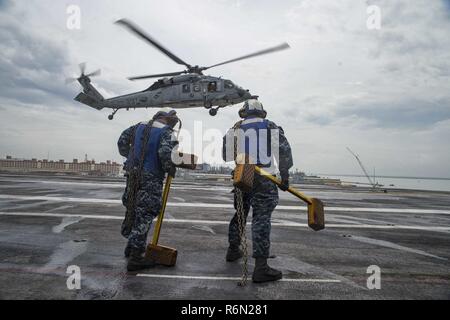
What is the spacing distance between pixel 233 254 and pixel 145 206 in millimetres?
1329

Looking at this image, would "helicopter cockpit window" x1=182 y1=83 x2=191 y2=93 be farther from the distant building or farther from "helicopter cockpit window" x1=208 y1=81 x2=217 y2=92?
the distant building

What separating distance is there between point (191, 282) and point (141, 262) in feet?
2.44

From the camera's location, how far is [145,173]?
12.2 feet

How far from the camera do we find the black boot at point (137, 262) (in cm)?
323

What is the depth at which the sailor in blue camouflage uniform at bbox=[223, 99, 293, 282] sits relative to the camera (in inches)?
135

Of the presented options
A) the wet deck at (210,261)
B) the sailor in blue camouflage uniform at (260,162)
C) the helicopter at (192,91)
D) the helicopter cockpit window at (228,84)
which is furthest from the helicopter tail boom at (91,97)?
the sailor in blue camouflage uniform at (260,162)

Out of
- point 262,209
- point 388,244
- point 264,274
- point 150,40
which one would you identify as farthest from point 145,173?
point 150,40

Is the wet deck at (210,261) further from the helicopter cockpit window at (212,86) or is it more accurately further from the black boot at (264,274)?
the helicopter cockpit window at (212,86)

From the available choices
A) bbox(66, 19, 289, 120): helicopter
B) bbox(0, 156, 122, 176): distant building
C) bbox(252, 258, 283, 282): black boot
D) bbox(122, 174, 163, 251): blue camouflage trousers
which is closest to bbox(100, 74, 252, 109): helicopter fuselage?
bbox(66, 19, 289, 120): helicopter

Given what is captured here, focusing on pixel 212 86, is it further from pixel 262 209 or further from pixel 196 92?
pixel 262 209

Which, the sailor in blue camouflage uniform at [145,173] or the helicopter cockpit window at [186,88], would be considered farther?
the helicopter cockpit window at [186,88]

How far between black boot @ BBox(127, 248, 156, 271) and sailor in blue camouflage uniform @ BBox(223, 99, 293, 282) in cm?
103

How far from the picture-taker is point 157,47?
53.8 feet

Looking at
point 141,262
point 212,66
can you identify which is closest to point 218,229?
point 141,262
